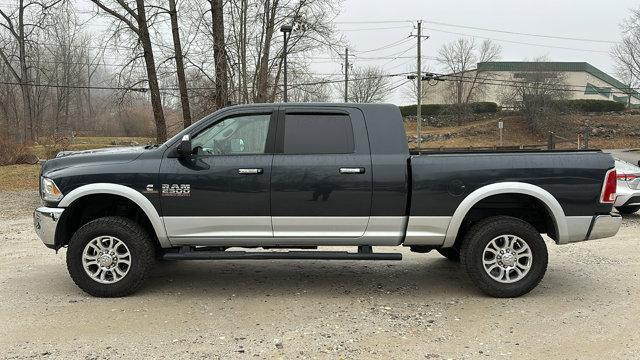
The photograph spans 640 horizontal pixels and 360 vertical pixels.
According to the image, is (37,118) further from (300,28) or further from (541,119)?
(541,119)

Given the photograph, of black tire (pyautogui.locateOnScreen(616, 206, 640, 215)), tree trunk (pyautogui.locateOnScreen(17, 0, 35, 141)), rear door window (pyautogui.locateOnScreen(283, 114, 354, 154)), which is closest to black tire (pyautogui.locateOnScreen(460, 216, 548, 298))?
rear door window (pyautogui.locateOnScreen(283, 114, 354, 154))

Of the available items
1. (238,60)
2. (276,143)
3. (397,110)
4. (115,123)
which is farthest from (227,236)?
(115,123)

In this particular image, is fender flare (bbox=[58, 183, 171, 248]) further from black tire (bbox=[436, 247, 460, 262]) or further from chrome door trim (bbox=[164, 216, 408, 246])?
black tire (bbox=[436, 247, 460, 262])

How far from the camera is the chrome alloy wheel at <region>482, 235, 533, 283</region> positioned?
5.23 metres

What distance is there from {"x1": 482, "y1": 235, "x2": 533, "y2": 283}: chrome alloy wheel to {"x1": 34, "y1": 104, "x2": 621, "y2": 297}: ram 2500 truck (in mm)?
11

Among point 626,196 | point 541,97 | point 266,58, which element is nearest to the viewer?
point 626,196

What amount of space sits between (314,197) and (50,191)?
2.64m

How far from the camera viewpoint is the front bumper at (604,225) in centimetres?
517

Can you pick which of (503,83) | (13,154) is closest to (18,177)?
(13,154)

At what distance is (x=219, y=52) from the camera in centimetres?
1861

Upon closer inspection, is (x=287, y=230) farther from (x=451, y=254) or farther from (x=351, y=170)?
(x=451, y=254)

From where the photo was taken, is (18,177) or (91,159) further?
(18,177)

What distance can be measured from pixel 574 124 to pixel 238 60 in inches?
1575

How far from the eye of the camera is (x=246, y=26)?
21.8m
